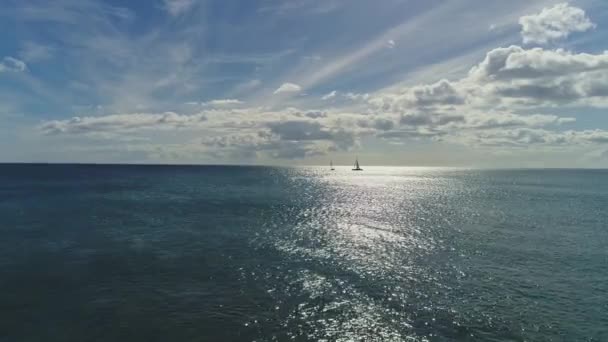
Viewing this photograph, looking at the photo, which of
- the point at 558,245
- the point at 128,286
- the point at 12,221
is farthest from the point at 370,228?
the point at 12,221

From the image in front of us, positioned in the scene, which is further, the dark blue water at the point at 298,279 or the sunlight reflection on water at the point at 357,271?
the sunlight reflection on water at the point at 357,271

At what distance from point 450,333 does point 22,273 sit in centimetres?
5269

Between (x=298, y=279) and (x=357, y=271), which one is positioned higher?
(x=298, y=279)

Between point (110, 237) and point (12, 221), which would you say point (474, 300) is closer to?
point (110, 237)

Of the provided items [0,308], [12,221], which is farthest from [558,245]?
[12,221]

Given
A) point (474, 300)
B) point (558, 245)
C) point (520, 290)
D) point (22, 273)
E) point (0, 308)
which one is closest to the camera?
point (0, 308)

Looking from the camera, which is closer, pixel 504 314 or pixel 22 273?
pixel 504 314

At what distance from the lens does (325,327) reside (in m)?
33.2

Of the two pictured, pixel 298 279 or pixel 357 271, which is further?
pixel 357 271

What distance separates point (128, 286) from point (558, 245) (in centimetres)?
7295

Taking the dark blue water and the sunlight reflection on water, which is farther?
the sunlight reflection on water

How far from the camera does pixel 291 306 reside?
37.4 m

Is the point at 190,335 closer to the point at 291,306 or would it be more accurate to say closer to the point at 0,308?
the point at 291,306

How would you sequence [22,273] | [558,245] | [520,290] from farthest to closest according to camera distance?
1. [558,245]
2. [22,273]
3. [520,290]
